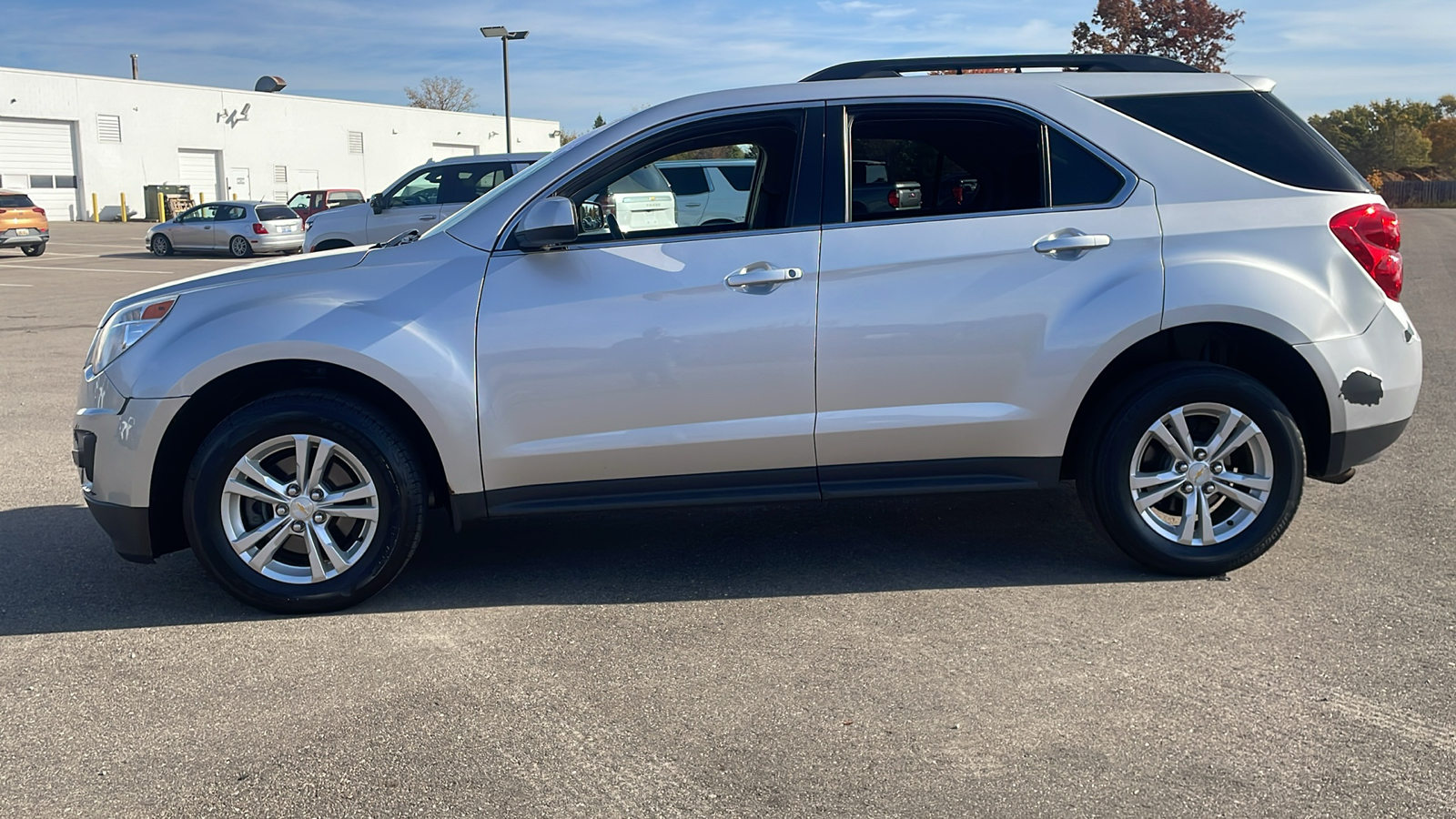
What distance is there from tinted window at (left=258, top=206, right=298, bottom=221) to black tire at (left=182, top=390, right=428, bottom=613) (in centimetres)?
2616

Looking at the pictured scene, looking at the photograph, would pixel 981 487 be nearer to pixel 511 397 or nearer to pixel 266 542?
pixel 511 397

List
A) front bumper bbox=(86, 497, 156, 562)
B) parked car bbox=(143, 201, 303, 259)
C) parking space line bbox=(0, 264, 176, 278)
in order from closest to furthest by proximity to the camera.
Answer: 1. front bumper bbox=(86, 497, 156, 562)
2. parking space line bbox=(0, 264, 176, 278)
3. parked car bbox=(143, 201, 303, 259)

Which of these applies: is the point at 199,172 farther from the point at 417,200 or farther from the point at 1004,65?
the point at 1004,65

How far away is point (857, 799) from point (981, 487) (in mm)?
1820

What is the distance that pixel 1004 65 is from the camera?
480 cm

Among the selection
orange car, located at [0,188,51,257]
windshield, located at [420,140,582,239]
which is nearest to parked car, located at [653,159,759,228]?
windshield, located at [420,140,582,239]

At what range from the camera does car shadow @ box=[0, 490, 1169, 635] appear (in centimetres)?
456

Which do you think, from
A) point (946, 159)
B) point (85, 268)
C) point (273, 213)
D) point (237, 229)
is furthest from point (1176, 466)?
point (237, 229)

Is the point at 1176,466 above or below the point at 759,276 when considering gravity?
below

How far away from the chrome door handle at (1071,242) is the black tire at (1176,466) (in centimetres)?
54

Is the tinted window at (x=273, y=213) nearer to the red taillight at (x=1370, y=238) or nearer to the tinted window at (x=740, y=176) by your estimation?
the tinted window at (x=740, y=176)

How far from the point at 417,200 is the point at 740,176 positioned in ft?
45.8

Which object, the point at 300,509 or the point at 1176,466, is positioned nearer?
the point at 300,509

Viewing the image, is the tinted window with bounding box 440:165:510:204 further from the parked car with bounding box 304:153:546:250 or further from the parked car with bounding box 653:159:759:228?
the parked car with bounding box 653:159:759:228
